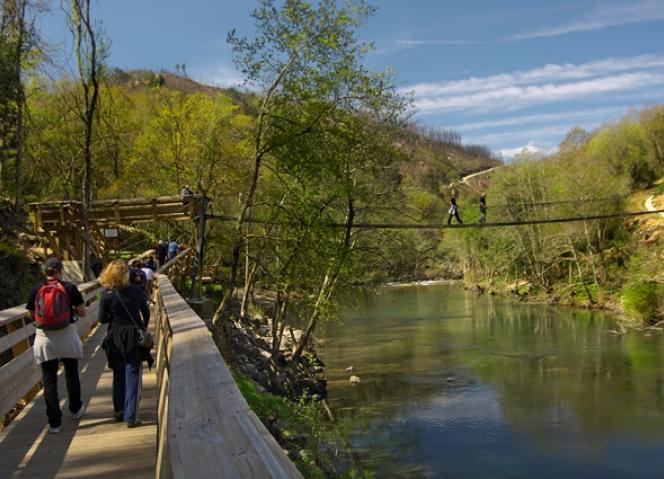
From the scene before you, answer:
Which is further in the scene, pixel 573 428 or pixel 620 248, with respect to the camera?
pixel 620 248

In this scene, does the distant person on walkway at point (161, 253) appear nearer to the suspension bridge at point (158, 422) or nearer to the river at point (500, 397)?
the river at point (500, 397)

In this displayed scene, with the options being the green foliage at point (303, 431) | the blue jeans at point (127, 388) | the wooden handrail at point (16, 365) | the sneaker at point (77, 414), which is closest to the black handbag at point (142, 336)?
the blue jeans at point (127, 388)

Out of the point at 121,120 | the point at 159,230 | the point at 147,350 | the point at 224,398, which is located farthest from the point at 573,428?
the point at 121,120

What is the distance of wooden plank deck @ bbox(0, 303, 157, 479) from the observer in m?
4.57

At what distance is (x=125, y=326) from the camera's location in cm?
552

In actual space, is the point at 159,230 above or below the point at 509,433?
above

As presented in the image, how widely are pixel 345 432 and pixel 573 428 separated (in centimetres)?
610

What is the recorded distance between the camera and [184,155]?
31391 millimetres

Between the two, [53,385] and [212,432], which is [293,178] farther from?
[212,432]

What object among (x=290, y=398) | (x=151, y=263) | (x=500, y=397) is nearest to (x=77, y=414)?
(x=151, y=263)

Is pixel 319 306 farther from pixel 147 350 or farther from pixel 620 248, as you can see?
pixel 620 248

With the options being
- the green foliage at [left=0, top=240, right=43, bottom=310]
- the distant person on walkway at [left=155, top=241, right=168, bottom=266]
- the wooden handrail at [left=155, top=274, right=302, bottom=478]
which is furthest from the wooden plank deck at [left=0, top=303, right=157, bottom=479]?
the distant person on walkway at [left=155, top=241, right=168, bottom=266]

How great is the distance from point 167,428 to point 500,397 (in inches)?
748

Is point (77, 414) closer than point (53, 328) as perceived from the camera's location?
No
